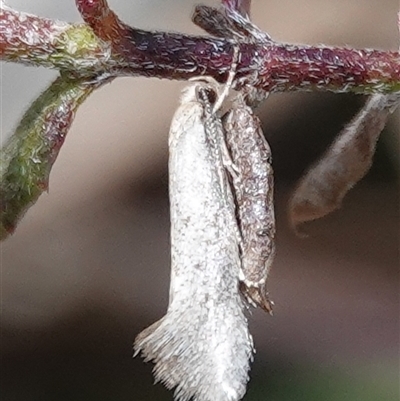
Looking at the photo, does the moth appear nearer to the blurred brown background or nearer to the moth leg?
the moth leg

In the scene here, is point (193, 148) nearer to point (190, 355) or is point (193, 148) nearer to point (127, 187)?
point (190, 355)

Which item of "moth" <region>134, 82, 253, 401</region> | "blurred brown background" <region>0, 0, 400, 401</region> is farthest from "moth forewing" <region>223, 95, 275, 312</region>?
"blurred brown background" <region>0, 0, 400, 401</region>

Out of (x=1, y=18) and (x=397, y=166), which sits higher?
(x=1, y=18)

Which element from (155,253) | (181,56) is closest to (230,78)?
(181,56)

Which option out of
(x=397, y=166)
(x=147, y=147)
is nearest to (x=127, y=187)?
(x=147, y=147)

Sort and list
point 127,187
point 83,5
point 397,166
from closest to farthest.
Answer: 1. point 83,5
2. point 397,166
3. point 127,187

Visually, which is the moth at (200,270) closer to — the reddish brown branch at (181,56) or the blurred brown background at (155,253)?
the reddish brown branch at (181,56)
